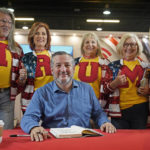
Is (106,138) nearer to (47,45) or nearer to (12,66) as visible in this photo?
(12,66)

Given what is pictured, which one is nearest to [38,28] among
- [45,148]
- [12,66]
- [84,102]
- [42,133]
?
[12,66]

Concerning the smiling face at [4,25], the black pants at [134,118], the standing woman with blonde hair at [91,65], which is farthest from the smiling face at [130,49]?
the smiling face at [4,25]

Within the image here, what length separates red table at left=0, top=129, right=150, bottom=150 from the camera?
110 centimetres

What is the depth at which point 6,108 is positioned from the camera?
2.18m

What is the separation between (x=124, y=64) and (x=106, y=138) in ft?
4.46

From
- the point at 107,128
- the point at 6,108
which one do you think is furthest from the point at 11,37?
the point at 107,128

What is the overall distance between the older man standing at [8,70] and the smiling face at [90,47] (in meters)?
0.79

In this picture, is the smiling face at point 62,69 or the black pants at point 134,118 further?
the black pants at point 134,118

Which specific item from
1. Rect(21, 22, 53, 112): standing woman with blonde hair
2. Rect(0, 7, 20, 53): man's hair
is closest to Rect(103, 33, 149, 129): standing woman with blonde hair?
Rect(21, 22, 53, 112): standing woman with blonde hair

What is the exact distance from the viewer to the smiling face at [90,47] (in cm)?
265

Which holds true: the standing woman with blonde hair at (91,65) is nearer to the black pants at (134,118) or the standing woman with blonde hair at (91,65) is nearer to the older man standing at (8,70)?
the black pants at (134,118)

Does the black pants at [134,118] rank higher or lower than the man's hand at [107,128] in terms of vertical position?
lower

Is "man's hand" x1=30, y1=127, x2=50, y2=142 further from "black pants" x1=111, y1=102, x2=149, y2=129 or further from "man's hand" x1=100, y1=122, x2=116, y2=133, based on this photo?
"black pants" x1=111, y1=102, x2=149, y2=129

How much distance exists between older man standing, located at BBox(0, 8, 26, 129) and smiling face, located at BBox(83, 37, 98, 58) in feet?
2.61
